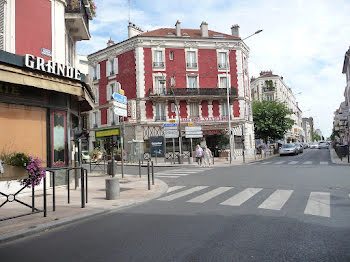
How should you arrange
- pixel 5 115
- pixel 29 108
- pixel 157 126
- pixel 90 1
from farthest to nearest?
pixel 157 126
pixel 90 1
pixel 29 108
pixel 5 115

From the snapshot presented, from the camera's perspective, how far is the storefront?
26.3 feet

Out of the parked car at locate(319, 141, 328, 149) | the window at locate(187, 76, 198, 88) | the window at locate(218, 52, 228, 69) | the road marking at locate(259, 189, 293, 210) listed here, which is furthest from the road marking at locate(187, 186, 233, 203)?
the parked car at locate(319, 141, 328, 149)

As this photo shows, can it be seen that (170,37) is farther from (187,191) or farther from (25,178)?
(25,178)

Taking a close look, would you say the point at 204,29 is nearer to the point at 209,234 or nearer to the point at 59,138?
the point at 59,138

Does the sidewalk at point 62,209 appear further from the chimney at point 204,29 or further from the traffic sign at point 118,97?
the chimney at point 204,29

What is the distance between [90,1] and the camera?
12906 millimetres

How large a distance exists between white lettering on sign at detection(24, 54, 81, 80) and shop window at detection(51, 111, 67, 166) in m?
1.50

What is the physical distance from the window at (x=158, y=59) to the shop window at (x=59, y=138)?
20.8 metres

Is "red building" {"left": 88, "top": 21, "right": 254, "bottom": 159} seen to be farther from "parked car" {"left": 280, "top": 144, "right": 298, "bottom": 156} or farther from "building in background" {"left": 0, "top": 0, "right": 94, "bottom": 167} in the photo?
"building in background" {"left": 0, "top": 0, "right": 94, "bottom": 167}

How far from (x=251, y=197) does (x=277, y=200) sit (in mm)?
727

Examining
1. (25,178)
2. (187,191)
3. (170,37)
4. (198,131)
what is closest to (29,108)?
(25,178)

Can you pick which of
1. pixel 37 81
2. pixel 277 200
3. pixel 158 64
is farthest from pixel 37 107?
pixel 158 64

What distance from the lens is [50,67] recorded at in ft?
28.5

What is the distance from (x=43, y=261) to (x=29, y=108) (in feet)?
22.2
